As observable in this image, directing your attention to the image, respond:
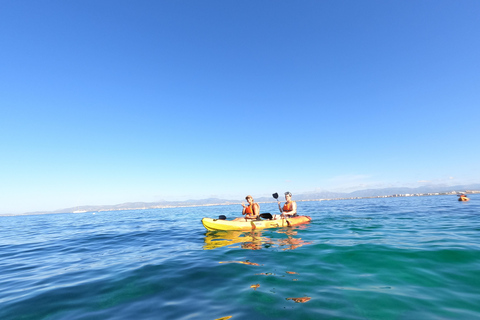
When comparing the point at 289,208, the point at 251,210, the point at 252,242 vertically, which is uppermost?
the point at 251,210

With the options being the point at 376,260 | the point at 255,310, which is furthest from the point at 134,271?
the point at 376,260

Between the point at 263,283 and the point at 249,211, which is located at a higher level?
the point at 249,211

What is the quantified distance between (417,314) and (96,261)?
10.7m

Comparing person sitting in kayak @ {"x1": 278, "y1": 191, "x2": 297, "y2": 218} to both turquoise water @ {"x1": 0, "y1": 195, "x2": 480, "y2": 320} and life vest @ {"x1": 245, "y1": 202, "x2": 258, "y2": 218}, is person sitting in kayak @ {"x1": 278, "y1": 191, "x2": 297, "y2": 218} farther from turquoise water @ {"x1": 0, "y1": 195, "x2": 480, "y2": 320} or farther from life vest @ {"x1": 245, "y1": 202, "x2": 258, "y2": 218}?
turquoise water @ {"x1": 0, "y1": 195, "x2": 480, "y2": 320}

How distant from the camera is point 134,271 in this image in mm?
6879

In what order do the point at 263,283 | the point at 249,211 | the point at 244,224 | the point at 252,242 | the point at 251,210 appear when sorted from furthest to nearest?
the point at 249,211, the point at 251,210, the point at 244,224, the point at 252,242, the point at 263,283

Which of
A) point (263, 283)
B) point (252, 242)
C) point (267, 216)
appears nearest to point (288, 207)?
point (267, 216)

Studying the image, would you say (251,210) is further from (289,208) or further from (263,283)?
(263,283)

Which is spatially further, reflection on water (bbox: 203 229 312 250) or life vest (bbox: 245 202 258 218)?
life vest (bbox: 245 202 258 218)

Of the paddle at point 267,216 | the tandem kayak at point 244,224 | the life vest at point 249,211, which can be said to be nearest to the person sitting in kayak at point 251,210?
the life vest at point 249,211

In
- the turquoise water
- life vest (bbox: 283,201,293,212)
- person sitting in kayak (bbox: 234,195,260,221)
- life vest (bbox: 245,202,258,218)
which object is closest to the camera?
the turquoise water

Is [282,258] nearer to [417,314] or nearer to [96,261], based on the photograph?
[417,314]

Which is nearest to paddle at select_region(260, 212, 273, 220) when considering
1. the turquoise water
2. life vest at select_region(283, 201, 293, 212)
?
life vest at select_region(283, 201, 293, 212)

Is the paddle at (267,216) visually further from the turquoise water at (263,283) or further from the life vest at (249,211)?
the turquoise water at (263,283)
